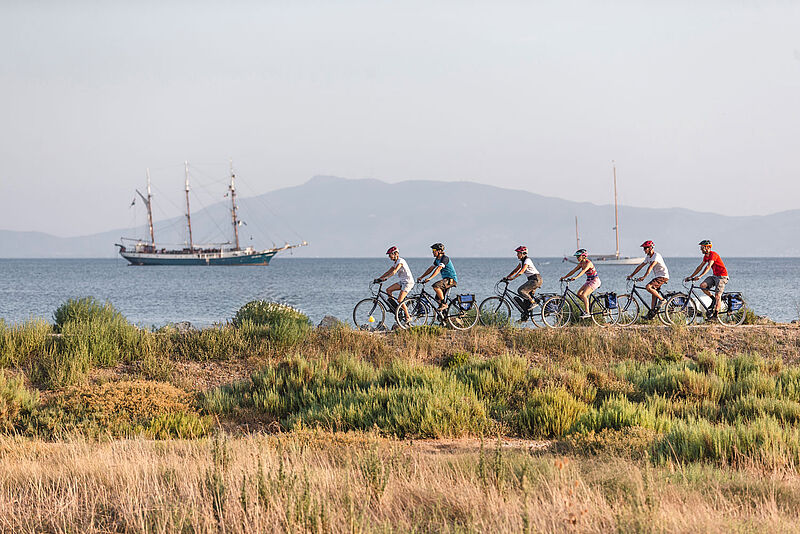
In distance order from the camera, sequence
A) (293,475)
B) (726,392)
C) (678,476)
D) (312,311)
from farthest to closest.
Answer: (312,311)
(726,392)
(678,476)
(293,475)

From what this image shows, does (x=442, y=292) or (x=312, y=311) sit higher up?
(x=442, y=292)

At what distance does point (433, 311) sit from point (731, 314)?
7.80 metres

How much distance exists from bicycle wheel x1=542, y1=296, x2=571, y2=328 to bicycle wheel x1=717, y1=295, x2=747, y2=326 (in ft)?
12.0

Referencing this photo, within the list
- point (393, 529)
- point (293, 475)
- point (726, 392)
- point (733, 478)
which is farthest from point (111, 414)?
point (726, 392)

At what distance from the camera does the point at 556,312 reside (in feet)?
54.0

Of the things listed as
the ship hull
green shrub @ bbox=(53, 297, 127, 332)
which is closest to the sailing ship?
the ship hull

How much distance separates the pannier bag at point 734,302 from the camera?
16.9 meters

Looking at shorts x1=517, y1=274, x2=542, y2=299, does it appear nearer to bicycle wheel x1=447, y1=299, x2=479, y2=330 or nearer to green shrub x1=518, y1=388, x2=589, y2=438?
bicycle wheel x1=447, y1=299, x2=479, y2=330

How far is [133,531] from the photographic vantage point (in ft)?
16.9

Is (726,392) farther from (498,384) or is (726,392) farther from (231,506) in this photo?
(231,506)

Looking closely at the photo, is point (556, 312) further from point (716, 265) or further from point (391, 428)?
point (391, 428)

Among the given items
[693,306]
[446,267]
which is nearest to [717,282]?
[693,306]

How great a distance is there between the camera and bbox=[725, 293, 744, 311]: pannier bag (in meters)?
Answer: 16.9

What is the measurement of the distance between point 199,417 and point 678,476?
7.05m
